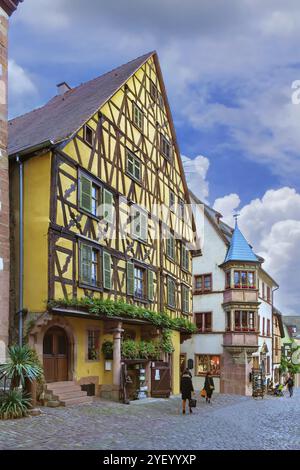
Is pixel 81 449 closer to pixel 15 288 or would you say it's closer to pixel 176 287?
pixel 15 288

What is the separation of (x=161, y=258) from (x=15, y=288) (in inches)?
421

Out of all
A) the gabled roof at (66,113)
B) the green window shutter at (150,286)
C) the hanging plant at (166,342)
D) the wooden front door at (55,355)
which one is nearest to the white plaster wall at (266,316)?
A: the hanging plant at (166,342)

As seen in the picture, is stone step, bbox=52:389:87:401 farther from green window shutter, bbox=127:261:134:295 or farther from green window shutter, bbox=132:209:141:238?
green window shutter, bbox=132:209:141:238

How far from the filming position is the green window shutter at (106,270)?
1997cm

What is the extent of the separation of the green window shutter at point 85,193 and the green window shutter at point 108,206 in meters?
1.28

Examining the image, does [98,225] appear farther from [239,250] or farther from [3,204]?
[239,250]

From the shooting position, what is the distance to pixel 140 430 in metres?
13.1

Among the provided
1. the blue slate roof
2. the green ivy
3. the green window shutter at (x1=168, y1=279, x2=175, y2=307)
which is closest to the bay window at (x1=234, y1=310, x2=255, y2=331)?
the blue slate roof

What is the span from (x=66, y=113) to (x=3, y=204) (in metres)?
7.70

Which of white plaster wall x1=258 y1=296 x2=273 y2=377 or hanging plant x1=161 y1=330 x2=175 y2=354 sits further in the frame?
white plaster wall x1=258 y1=296 x2=273 y2=377

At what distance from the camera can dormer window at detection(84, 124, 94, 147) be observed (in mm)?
19750

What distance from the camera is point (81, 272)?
59.9 feet

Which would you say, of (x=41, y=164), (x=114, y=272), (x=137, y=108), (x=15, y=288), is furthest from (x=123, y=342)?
(x=137, y=108)

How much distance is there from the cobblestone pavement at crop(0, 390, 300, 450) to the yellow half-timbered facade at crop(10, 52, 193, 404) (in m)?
2.73
